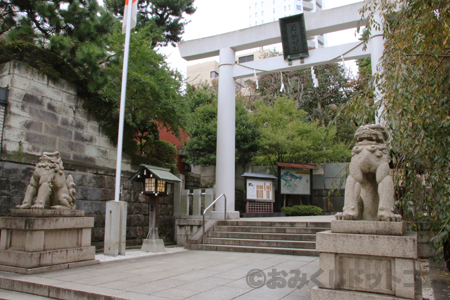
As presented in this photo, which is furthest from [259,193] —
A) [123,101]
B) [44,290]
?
[44,290]

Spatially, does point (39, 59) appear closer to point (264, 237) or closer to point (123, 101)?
point (123, 101)

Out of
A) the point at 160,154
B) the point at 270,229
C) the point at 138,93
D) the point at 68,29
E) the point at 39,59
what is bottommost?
the point at 270,229

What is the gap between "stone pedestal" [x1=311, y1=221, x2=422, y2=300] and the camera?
132 inches

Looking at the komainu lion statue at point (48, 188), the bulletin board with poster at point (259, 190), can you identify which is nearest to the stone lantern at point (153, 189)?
the komainu lion statue at point (48, 188)

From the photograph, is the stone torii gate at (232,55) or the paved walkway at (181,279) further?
the stone torii gate at (232,55)

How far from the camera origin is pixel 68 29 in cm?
970

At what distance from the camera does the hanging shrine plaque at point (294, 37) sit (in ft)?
36.1

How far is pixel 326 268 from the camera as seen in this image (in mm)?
3707

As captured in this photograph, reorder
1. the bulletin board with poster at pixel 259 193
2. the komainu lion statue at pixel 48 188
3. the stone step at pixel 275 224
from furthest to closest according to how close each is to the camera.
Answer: the bulletin board with poster at pixel 259 193
the stone step at pixel 275 224
the komainu lion statue at pixel 48 188

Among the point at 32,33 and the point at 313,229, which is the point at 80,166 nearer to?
the point at 32,33

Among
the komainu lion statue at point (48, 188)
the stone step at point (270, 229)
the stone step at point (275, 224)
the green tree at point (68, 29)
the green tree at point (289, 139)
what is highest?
the green tree at point (68, 29)

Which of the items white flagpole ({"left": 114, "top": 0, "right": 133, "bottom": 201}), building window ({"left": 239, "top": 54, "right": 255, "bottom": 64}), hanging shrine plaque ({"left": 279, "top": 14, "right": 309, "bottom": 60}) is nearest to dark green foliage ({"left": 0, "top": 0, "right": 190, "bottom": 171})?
white flagpole ({"left": 114, "top": 0, "right": 133, "bottom": 201})

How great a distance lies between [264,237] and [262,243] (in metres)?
0.42

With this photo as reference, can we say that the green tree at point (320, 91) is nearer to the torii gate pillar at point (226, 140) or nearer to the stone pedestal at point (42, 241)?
the torii gate pillar at point (226, 140)
